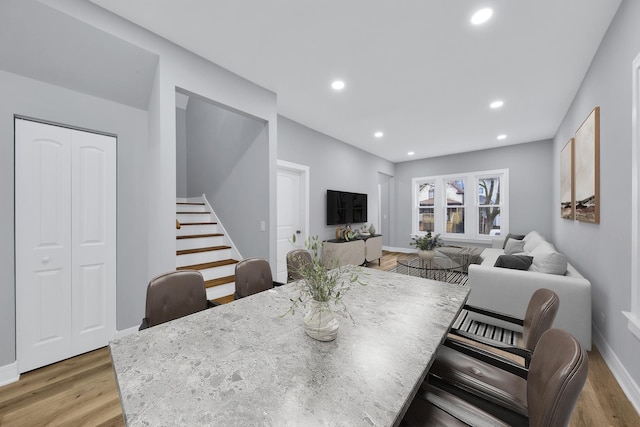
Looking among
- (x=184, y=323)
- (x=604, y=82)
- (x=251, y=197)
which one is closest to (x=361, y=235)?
(x=251, y=197)

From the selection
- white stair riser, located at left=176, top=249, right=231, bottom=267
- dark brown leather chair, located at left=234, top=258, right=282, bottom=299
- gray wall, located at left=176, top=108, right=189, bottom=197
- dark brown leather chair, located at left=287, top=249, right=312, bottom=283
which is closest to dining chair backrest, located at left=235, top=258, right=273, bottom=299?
dark brown leather chair, located at left=234, top=258, right=282, bottom=299

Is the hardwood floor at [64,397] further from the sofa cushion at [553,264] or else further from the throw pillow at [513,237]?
the throw pillow at [513,237]

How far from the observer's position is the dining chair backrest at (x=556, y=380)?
670 millimetres

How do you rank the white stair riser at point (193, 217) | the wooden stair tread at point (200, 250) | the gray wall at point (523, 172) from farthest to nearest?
the gray wall at point (523, 172)
the white stair riser at point (193, 217)
the wooden stair tread at point (200, 250)

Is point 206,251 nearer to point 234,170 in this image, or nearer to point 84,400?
point 234,170

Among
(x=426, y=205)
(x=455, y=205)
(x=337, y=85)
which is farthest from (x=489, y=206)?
(x=337, y=85)

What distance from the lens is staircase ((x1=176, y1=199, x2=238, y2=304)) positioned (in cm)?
322

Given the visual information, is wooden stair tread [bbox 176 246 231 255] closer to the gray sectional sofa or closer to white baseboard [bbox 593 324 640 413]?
Answer: the gray sectional sofa

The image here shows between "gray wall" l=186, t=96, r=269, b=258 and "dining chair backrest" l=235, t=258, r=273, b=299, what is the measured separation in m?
1.17

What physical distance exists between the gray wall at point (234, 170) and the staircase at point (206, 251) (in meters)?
0.21

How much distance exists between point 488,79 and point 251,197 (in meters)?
3.23

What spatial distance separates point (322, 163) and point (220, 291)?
2.92 meters

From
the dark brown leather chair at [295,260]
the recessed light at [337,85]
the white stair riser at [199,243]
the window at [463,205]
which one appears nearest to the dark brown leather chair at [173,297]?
the dark brown leather chair at [295,260]

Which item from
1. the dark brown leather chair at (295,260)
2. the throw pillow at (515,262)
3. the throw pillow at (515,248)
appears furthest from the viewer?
the throw pillow at (515,248)
